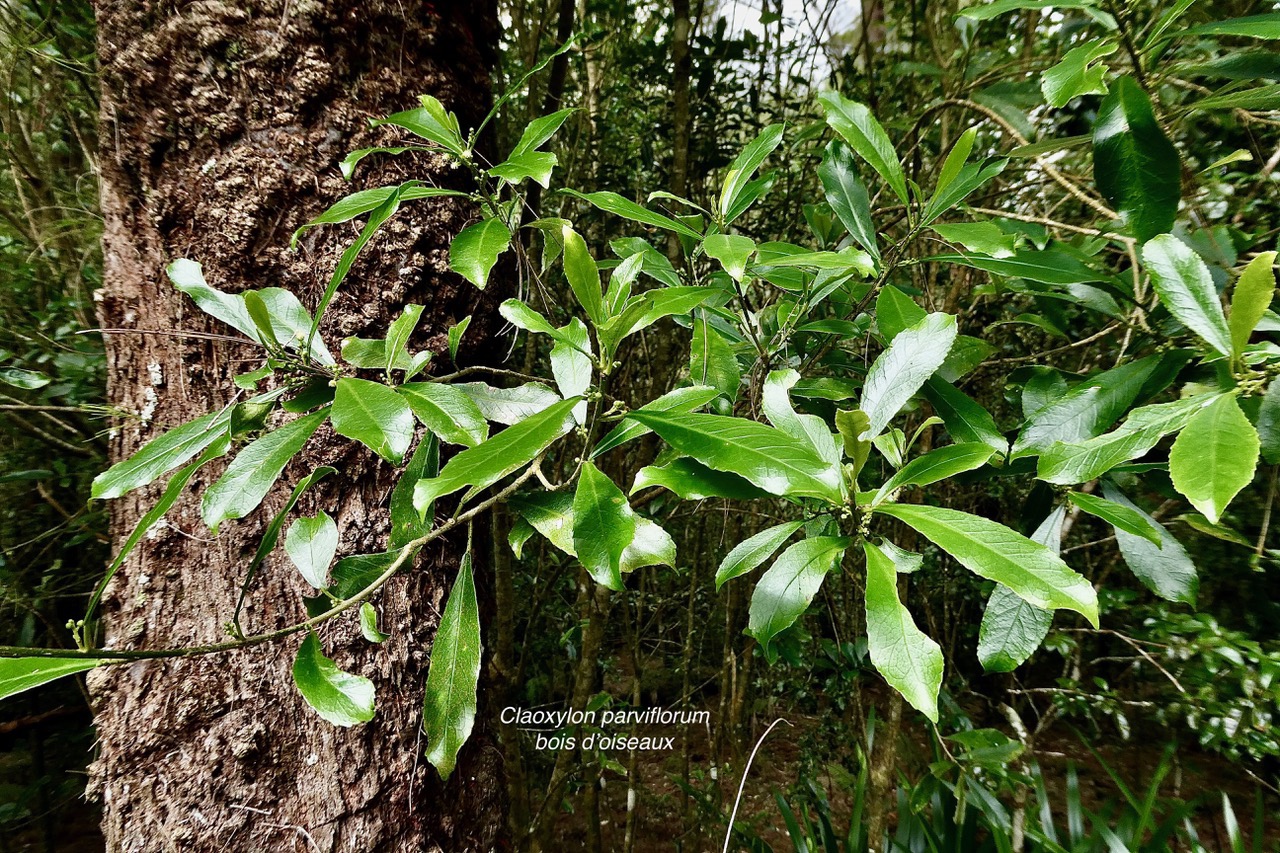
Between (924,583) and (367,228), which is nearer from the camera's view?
(367,228)

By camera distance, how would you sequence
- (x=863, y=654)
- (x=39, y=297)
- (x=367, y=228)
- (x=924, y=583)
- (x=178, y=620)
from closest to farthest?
(x=367, y=228), (x=178, y=620), (x=863, y=654), (x=39, y=297), (x=924, y=583)

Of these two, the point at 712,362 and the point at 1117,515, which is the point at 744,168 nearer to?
the point at 712,362

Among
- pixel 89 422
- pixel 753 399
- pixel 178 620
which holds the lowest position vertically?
pixel 89 422

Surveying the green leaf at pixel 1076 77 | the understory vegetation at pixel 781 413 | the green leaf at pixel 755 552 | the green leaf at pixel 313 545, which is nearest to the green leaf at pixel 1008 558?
the understory vegetation at pixel 781 413

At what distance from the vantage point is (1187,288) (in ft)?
1.34

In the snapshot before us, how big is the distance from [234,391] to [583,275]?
1.54 feet

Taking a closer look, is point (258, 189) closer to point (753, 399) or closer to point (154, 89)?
point (154, 89)

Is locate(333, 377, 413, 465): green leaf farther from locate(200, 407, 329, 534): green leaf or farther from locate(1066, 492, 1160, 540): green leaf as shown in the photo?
locate(1066, 492, 1160, 540): green leaf

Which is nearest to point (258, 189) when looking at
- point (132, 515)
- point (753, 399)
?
point (132, 515)

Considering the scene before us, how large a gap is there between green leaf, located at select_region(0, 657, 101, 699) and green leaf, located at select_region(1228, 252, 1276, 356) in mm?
717

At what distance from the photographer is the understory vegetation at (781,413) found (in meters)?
0.40

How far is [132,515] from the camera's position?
2.06ft

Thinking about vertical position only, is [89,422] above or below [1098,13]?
below

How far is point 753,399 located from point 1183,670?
1.77m
